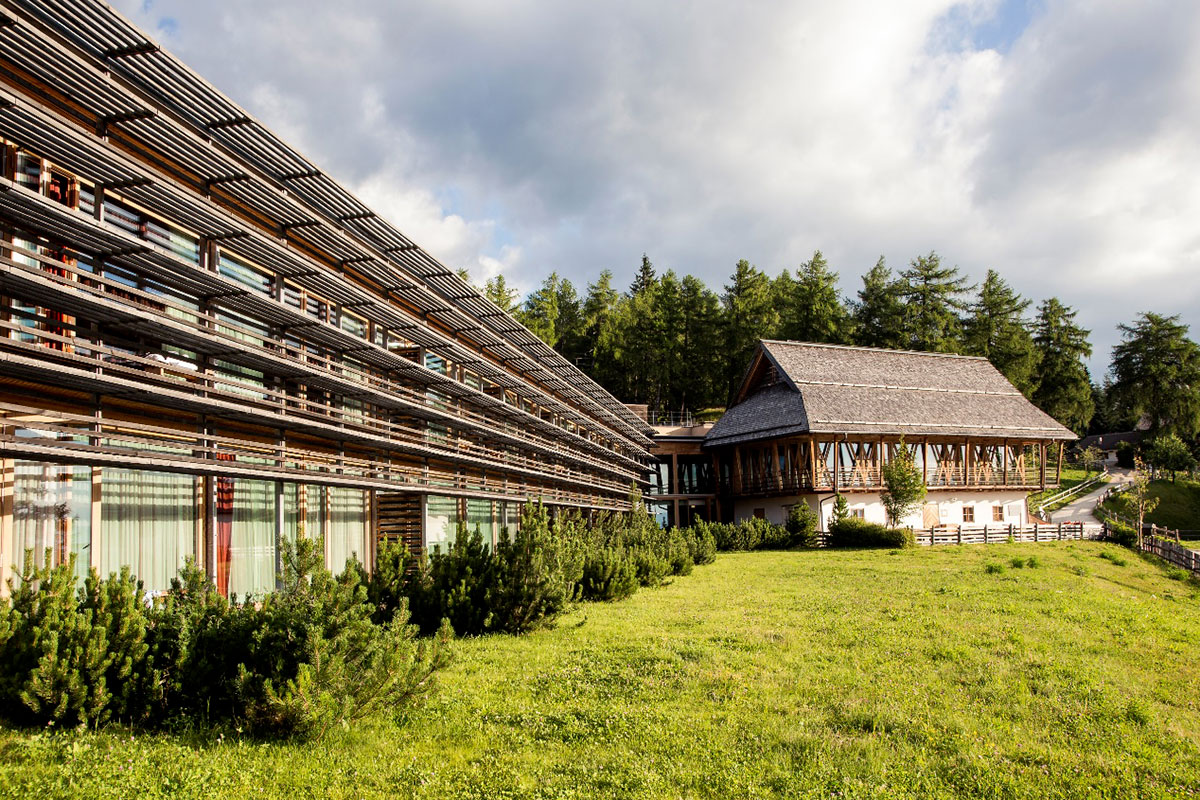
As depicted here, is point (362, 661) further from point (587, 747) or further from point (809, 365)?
point (809, 365)

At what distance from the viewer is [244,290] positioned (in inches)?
537

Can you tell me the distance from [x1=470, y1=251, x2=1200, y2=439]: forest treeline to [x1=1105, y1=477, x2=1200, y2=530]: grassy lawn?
12605mm

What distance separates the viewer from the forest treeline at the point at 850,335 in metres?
68.2

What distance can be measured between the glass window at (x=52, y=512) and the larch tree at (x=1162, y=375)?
276 ft

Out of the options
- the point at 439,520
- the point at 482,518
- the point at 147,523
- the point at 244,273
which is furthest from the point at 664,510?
the point at 147,523

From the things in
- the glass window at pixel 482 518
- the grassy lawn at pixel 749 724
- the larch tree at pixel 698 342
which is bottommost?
the grassy lawn at pixel 749 724

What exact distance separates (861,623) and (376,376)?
11693 millimetres

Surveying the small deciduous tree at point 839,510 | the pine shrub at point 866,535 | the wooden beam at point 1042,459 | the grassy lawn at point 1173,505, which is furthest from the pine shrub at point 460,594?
the grassy lawn at point 1173,505

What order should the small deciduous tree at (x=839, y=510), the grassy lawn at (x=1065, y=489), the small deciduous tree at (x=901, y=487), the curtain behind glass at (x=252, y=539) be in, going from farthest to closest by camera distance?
1. the grassy lawn at (x=1065, y=489)
2. the small deciduous tree at (x=839, y=510)
3. the small deciduous tree at (x=901, y=487)
4. the curtain behind glass at (x=252, y=539)

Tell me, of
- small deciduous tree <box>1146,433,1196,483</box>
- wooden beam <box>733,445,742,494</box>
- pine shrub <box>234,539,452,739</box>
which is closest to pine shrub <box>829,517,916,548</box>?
wooden beam <box>733,445,742,494</box>

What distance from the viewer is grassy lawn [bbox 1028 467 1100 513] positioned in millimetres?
56125

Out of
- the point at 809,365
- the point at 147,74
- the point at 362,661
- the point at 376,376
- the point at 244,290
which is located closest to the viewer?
the point at 362,661

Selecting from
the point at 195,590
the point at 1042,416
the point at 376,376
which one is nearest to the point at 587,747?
the point at 195,590

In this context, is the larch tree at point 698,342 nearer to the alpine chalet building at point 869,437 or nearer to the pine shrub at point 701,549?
the alpine chalet building at point 869,437
